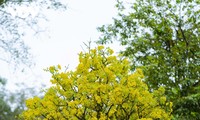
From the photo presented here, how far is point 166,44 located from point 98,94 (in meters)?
3.80

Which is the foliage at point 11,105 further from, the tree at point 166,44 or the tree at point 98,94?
the tree at point 98,94

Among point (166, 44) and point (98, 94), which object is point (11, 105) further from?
point (98, 94)

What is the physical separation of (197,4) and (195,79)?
156 cm

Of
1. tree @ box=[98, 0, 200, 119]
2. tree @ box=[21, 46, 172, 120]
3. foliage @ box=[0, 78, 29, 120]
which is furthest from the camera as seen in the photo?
foliage @ box=[0, 78, 29, 120]

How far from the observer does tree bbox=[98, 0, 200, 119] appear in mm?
5824

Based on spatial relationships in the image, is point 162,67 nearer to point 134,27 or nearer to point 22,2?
point 134,27

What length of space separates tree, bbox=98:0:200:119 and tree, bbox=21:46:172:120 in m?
2.40

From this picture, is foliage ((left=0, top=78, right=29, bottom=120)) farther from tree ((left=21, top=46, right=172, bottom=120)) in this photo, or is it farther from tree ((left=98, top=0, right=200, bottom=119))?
tree ((left=21, top=46, right=172, bottom=120))

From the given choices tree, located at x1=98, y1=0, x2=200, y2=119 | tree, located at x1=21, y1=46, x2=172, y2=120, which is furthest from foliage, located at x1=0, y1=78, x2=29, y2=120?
tree, located at x1=21, y1=46, x2=172, y2=120

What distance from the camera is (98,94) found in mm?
3100

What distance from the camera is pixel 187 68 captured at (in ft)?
19.4

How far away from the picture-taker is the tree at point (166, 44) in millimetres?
5824

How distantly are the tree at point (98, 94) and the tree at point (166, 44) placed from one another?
2.40 metres

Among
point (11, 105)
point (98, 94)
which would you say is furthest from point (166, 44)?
point (11, 105)
